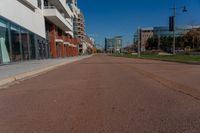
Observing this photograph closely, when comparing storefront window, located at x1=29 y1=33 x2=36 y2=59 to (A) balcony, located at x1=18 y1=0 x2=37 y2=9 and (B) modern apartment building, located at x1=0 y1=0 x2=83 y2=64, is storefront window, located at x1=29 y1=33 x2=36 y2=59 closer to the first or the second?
(B) modern apartment building, located at x1=0 y1=0 x2=83 y2=64

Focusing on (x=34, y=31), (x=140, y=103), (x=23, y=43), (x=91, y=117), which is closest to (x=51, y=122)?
(x=91, y=117)

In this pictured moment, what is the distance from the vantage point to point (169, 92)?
8.05 meters

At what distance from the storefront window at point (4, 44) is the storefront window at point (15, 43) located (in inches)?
63.0

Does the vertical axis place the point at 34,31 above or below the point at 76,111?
above

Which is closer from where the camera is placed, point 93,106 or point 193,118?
point 193,118

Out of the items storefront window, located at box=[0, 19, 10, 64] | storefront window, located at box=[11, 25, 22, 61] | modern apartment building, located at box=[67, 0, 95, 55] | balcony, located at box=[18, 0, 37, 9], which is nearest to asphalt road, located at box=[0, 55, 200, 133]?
storefront window, located at box=[0, 19, 10, 64]

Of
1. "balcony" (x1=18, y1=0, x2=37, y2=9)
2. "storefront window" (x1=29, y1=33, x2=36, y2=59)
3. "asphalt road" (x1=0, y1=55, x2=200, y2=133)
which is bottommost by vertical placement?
"asphalt road" (x1=0, y1=55, x2=200, y2=133)

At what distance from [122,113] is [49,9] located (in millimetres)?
38301

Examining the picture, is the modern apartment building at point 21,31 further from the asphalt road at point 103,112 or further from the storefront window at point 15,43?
the asphalt road at point 103,112

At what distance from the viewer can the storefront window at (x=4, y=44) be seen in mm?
21453

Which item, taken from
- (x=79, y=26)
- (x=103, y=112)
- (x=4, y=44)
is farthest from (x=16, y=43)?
(x=79, y=26)

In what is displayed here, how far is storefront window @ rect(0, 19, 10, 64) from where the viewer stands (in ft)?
70.4

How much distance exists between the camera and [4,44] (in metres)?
22.1

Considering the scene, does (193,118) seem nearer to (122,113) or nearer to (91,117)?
(122,113)
